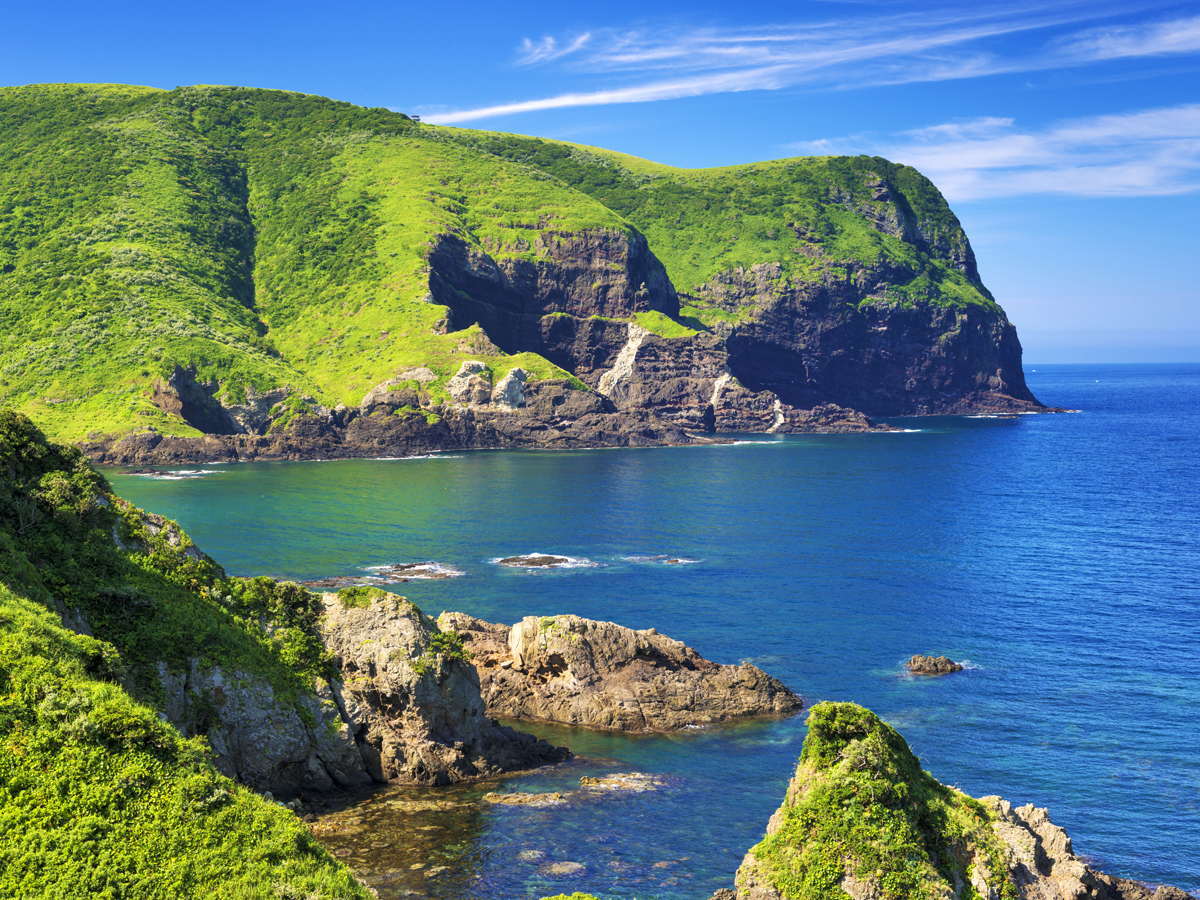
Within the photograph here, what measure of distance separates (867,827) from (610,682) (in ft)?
104

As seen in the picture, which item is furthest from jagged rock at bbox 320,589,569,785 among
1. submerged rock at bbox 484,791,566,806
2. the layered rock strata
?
submerged rock at bbox 484,791,566,806

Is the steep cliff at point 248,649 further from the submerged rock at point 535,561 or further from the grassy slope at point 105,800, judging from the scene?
the submerged rock at point 535,561

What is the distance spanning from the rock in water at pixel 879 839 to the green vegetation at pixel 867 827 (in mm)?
31

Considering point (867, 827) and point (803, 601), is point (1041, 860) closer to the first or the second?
point (867, 827)

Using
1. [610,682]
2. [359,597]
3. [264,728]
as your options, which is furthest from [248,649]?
[610,682]

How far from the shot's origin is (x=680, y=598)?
86.1 m

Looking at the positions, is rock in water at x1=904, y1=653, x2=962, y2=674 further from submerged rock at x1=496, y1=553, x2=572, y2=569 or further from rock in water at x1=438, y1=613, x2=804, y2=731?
submerged rock at x1=496, y1=553, x2=572, y2=569

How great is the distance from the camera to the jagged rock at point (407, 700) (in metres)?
46.2

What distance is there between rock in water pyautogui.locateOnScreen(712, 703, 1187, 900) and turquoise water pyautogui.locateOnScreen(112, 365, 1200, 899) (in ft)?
28.7

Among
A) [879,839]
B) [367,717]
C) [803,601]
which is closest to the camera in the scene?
[879,839]

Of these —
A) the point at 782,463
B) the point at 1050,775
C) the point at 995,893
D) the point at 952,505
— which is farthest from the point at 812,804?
the point at 782,463

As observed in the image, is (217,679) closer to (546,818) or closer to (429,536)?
(546,818)

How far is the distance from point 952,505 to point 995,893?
382 ft

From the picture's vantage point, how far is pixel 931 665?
67.8 m
